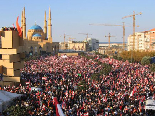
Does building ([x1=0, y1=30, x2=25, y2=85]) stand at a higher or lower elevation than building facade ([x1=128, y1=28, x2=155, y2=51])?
lower

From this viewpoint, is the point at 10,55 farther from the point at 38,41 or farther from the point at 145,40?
the point at 145,40

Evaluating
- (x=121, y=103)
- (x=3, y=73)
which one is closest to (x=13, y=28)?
(x=3, y=73)

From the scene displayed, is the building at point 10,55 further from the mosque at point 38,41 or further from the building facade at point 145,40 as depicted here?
the building facade at point 145,40

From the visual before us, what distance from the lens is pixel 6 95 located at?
13.9 metres

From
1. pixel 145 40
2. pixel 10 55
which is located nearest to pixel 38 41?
pixel 10 55

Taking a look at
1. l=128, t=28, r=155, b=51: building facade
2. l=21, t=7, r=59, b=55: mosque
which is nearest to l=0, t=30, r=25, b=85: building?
l=21, t=7, r=59, b=55: mosque

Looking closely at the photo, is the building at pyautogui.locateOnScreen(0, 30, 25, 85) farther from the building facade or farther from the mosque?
the building facade

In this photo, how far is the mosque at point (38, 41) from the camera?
187ft

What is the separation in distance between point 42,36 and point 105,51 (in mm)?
23086

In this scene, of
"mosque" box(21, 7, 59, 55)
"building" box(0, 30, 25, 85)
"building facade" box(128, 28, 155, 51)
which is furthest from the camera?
"building facade" box(128, 28, 155, 51)

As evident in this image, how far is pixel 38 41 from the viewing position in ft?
192

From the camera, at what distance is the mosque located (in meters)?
57.0

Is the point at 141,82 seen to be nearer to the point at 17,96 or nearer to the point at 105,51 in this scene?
the point at 17,96

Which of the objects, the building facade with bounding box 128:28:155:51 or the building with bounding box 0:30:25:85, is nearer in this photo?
the building with bounding box 0:30:25:85
